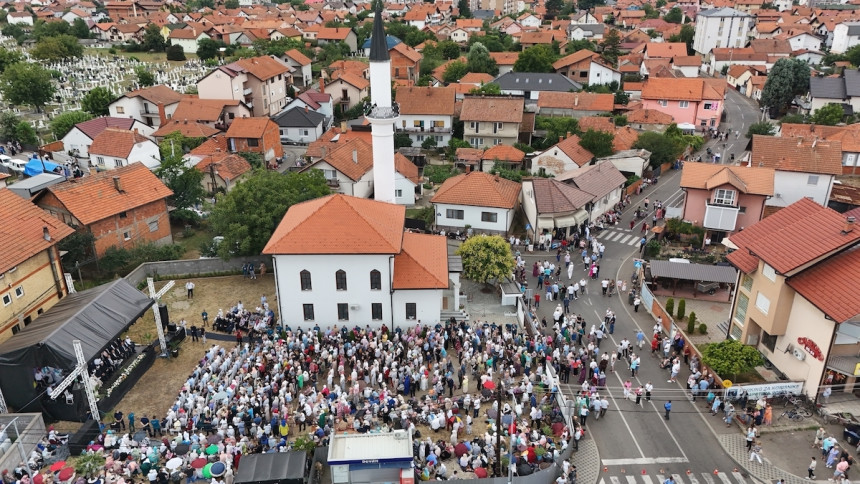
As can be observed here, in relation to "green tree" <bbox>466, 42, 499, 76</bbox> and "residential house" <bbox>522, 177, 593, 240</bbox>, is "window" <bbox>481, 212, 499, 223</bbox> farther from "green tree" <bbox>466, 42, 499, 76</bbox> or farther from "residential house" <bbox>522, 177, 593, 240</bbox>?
"green tree" <bbox>466, 42, 499, 76</bbox>

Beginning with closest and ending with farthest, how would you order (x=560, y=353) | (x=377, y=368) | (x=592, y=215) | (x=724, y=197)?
1. (x=377, y=368)
2. (x=560, y=353)
3. (x=724, y=197)
4. (x=592, y=215)

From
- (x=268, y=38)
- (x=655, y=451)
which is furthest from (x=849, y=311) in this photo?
(x=268, y=38)

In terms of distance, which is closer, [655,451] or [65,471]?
[65,471]

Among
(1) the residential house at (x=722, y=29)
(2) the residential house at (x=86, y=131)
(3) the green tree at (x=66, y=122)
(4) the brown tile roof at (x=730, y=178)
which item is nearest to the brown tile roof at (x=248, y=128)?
(2) the residential house at (x=86, y=131)

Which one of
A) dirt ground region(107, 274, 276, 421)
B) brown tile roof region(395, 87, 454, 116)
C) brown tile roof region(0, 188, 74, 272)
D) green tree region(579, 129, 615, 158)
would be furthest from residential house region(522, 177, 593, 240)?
brown tile roof region(0, 188, 74, 272)

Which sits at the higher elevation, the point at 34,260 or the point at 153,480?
the point at 34,260

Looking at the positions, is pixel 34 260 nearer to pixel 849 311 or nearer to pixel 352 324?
pixel 352 324
